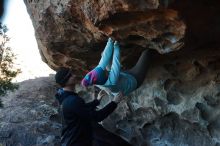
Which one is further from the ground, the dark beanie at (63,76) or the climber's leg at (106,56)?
the climber's leg at (106,56)

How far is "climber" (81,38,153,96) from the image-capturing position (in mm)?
5484

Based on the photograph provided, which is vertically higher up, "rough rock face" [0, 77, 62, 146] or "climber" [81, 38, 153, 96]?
"climber" [81, 38, 153, 96]

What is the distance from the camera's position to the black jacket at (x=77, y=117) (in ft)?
18.4

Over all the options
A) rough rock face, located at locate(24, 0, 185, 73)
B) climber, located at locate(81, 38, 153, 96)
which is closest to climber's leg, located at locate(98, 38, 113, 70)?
climber, located at locate(81, 38, 153, 96)

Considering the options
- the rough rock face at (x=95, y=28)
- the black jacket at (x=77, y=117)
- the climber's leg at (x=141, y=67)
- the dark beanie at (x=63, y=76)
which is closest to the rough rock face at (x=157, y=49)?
the rough rock face at (x=95, y=28)

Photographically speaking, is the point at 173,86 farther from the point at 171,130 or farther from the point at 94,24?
the point at 94,24

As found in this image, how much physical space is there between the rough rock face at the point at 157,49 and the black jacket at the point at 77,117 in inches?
35.0

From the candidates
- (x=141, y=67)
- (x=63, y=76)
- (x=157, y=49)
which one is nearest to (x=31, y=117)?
(x=141, y=67)

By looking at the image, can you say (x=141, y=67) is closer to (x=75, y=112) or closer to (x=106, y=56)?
(x=106, y=56)

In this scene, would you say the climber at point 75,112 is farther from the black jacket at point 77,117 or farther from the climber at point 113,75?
the climber at point 113,75

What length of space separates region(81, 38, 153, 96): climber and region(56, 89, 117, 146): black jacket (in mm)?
260

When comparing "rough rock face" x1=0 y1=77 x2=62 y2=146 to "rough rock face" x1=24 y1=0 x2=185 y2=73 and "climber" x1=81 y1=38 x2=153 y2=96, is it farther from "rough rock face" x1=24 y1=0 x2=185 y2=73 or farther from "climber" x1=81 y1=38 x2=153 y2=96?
"climber" x1=81 y1=38 x2=153 y2=96

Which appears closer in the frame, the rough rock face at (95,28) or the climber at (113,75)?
the rough rock face at (95,28)

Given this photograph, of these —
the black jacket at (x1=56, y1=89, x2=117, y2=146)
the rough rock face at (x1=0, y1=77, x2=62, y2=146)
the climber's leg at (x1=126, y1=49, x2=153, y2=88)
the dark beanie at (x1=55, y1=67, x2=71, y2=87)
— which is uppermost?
the dark beanie at (x1=55, y1=67, x2=71, y2=87)
